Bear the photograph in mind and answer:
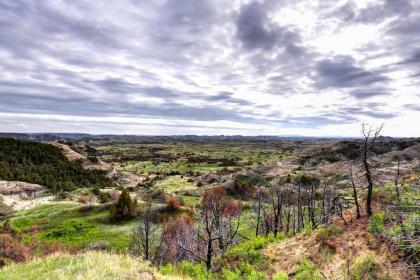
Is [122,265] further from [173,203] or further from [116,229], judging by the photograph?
[173,203]

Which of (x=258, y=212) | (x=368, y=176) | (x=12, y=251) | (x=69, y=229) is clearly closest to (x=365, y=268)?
(x=368, y=176)

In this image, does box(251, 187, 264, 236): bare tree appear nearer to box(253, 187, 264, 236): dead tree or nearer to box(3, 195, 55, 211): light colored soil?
box(253, 187, 264, 236): dead tree

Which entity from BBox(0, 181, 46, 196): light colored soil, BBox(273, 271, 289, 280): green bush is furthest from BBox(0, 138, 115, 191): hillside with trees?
BBox(273, 271, 289, 280): green bush

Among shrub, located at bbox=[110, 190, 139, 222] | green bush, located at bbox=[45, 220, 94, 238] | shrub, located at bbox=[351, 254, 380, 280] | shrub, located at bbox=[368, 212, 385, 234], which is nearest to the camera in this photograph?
shrub, located at bbox=[351, 254, 380, 280]

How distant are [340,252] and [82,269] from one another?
12.3m

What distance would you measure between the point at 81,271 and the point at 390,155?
283 feet

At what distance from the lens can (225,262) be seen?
19391 millimetres

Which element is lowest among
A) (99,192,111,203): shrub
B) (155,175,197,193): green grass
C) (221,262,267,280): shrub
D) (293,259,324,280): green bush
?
(155,175,197,193): green grass

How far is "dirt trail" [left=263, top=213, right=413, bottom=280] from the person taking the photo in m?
13.8

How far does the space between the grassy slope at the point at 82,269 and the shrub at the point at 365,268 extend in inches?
332

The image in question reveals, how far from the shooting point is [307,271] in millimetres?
15578

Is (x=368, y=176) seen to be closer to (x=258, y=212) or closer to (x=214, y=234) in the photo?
(x=214, y=234)

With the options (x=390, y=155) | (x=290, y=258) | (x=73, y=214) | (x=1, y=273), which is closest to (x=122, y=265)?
(x=1, y=273)

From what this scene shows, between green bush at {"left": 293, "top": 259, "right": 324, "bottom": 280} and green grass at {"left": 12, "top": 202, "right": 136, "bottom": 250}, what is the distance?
95.9 ft
